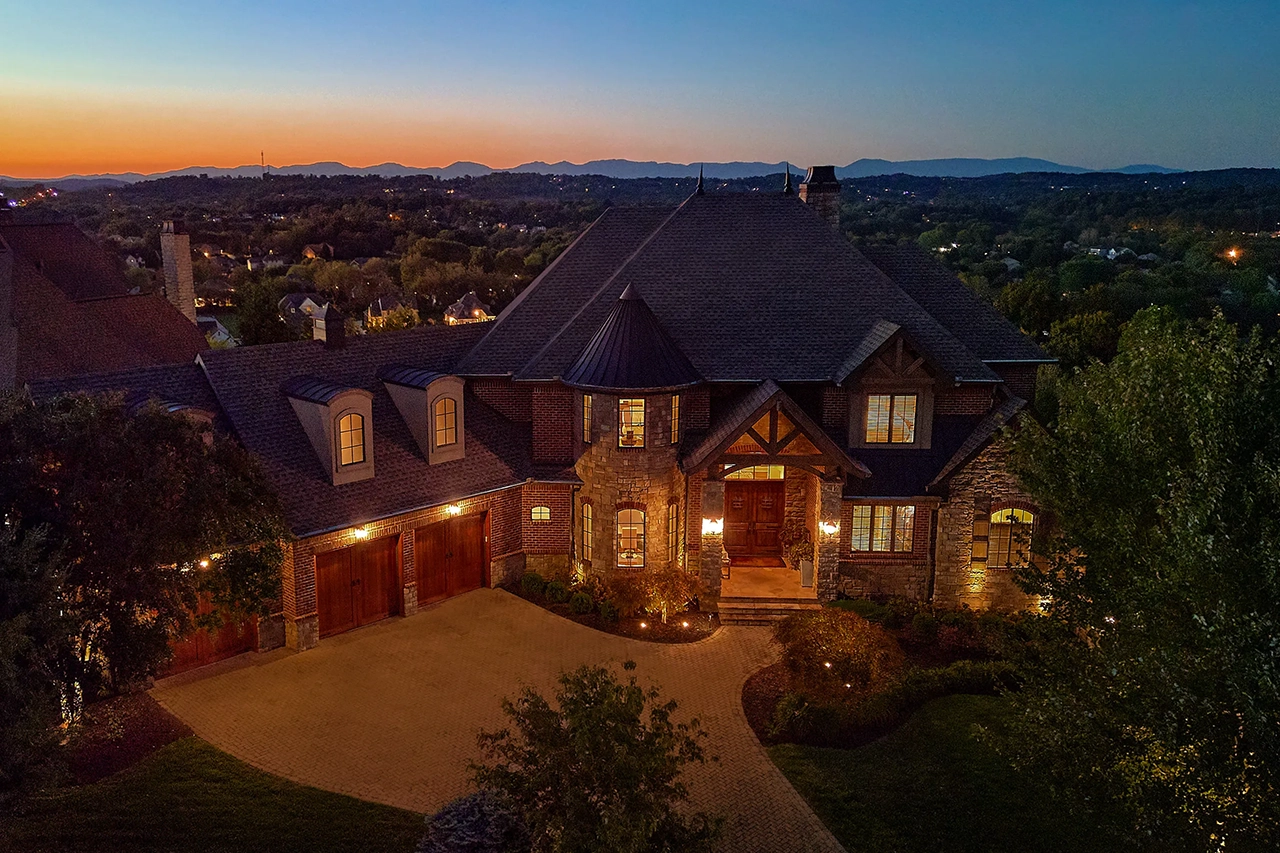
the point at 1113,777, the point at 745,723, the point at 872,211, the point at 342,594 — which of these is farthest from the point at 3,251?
the point at 872,211

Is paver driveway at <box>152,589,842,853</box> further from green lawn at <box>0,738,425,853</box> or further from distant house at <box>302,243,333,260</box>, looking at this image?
distant house at <box>302,243,333,260</box>

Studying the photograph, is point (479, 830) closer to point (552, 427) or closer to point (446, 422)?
point (446, 422)

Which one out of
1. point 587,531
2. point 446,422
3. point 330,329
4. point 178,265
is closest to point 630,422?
point 587,531

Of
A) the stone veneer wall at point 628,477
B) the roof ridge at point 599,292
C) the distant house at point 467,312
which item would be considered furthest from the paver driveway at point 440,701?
the distant house at point 467,312

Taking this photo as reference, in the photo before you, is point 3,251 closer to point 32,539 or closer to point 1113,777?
point 32,539

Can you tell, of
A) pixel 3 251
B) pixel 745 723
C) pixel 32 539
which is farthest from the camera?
pixel 3 251

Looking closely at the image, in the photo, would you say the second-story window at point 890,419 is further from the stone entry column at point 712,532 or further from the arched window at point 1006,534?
the stone entry column at point 712,532
